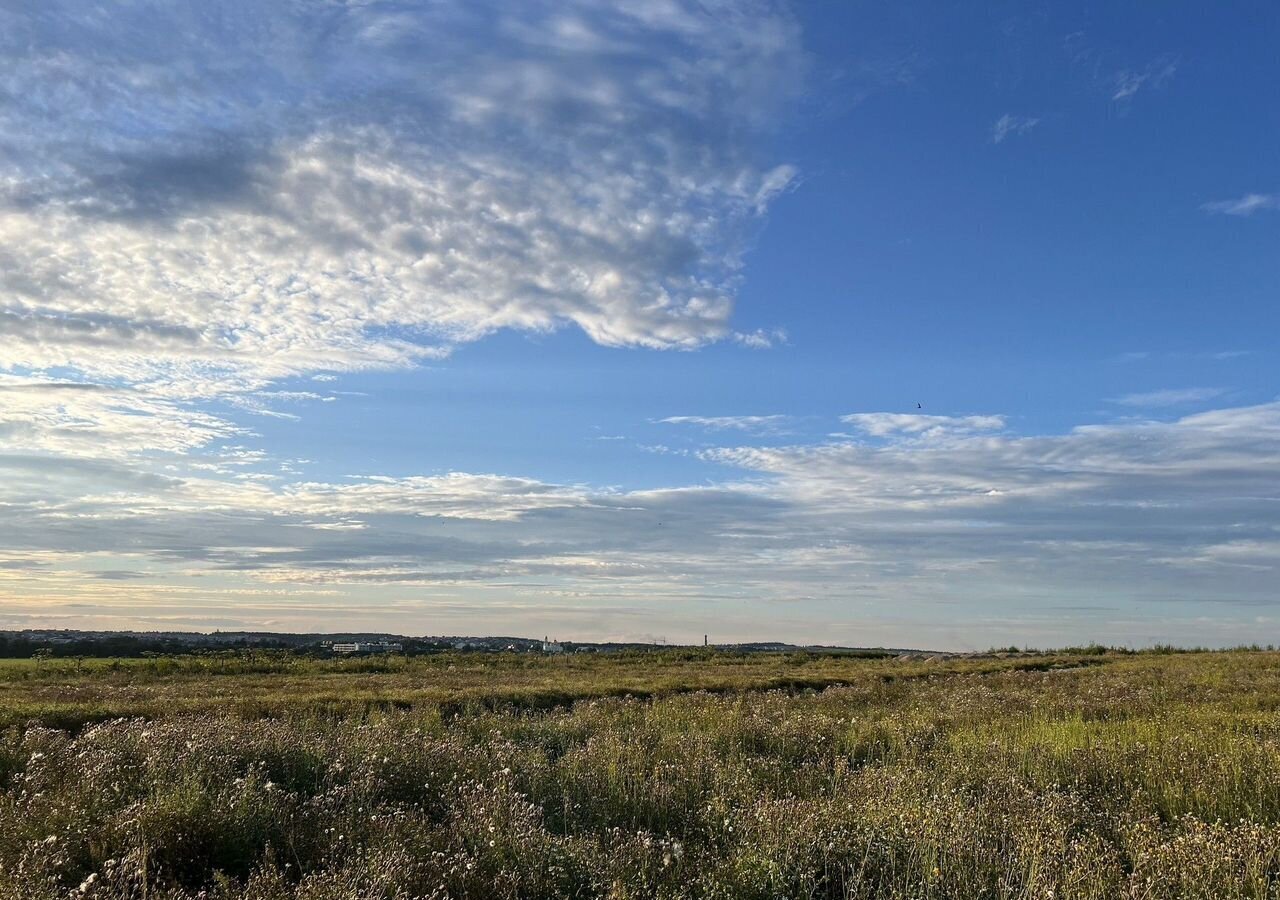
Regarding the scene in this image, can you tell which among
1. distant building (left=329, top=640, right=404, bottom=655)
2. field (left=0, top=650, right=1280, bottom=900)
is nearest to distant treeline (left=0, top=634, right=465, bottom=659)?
distant building (left=329, top=640, right=404, bottom=655)

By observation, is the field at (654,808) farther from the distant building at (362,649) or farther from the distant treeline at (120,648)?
the distant building at (362,649)

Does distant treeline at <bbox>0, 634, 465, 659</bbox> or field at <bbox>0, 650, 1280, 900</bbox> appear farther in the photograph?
distant treeline at <bbox>0, 634, 465, 659</bbox>

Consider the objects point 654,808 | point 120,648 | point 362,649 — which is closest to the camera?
point 654,808

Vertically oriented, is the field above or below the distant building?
above

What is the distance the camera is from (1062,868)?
18.4 ft

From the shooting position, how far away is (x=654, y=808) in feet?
25.6

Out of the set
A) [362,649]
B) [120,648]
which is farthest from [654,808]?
[362,649]

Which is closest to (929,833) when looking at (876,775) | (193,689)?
(876,775)

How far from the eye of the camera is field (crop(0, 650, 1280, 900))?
17.9ft

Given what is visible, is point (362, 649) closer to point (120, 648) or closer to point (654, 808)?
point (120, 648)

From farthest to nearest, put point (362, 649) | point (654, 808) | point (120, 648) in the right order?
point (362, 649) → point (120, 648) → point (654, 808)

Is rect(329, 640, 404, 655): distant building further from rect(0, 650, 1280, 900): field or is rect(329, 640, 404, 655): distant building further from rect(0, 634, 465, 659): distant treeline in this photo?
rect(0, 650, 1280, 900): field

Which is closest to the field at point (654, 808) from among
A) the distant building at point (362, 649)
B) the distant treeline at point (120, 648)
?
the distant treeline at point (120, 648)

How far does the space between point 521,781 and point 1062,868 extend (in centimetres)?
494
